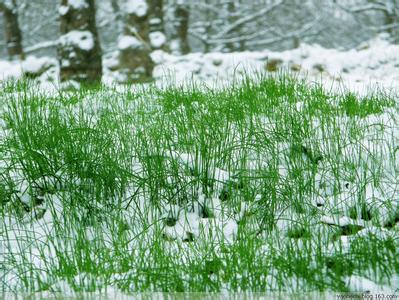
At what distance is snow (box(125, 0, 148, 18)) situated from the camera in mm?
7645

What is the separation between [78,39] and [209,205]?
4.30 meters

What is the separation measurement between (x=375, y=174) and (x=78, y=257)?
61.5 inches

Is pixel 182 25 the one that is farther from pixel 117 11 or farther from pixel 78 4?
pixel 78 4

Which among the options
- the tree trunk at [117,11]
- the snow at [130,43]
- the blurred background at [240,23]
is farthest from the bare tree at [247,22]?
the snow at [130,43]

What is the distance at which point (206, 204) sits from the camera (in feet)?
8.89

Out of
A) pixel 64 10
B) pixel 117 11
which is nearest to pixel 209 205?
pixel 64 10

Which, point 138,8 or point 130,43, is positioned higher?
point 138,8

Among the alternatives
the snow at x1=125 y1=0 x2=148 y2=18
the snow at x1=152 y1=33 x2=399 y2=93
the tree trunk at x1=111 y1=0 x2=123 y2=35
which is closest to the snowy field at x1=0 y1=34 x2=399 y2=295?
the snow at x1=125 y1=0 x2=148 y2=18

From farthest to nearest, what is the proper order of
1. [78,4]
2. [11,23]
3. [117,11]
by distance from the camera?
1. [117,11]
2. [11,23]
3. [78,4]

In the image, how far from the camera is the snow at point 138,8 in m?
7.64

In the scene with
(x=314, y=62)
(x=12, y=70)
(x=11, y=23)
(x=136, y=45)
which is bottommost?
(x=314, y=62)

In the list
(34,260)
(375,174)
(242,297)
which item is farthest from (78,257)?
(375,174)

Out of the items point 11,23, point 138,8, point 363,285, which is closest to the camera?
point 363,285

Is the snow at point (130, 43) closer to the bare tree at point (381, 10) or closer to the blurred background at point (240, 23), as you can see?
the blurred background at point (240, 23)
